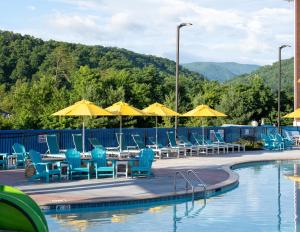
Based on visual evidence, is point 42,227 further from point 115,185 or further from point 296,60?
point 296,60

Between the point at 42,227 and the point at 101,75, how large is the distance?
2321 inches

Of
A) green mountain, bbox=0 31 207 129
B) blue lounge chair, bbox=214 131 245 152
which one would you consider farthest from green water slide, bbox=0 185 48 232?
green mountain, bbox=0 31 207 129

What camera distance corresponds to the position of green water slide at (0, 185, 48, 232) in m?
6.25

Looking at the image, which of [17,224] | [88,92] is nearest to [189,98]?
[88,92]

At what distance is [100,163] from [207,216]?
20.1 feet

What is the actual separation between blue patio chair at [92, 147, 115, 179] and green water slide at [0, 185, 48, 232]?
1083 centimetres

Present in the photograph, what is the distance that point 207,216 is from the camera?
474 inches

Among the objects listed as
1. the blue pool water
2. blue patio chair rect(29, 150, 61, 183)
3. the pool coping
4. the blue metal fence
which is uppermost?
the blue metal fence

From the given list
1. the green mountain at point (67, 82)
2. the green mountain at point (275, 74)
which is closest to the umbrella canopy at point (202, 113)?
the green mountain at point (67, 82)

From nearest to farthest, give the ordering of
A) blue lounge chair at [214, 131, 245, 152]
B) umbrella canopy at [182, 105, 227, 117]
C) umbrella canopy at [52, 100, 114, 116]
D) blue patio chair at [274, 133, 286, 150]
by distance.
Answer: umbrella canopy at [52, 100, 114, 116] → umbrella canopy at [182, 105, 227, 117] → blue lounge chair at [214, 131, 245, 152] → blue patio chair at [274, 133, 286, 150]

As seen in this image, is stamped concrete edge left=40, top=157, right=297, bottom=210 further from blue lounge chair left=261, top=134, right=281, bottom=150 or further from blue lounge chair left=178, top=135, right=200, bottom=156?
blue lounge chair left=261, top=134, right=281, bottom=150

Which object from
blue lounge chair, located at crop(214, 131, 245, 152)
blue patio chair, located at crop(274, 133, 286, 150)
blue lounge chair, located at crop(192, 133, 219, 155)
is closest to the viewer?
blue lounge chair, located at crop(192, 133, 219, 155)

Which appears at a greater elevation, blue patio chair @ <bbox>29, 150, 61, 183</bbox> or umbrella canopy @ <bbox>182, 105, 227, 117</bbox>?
umbrella canopy @ <bbox>182, 105, 227, 117</bbox>

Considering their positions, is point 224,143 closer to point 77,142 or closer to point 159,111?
point 159,111
